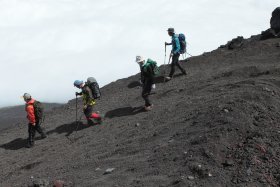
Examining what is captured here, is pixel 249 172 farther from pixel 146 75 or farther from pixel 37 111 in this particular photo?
pixel 37 111

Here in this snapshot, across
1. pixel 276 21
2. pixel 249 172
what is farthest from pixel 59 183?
pixel 276 21

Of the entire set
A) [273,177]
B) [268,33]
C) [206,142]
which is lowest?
[273,177]

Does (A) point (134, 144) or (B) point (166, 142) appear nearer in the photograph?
(B) point (166, 142)

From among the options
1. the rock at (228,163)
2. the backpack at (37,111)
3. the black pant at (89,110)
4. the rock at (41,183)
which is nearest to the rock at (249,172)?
the rock at (228,163)

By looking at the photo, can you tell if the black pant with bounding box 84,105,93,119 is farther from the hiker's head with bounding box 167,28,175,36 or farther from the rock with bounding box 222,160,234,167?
the rock with bounding box 222,160,234,167

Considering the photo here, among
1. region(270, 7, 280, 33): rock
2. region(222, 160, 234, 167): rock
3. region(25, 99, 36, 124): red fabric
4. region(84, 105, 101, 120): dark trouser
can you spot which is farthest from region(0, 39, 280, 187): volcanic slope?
region(270, 7, 280, 33): rock

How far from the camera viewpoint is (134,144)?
14.3 meters

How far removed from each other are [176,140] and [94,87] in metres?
5.80

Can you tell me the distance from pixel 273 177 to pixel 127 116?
341 inches

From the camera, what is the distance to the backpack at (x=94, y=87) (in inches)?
714

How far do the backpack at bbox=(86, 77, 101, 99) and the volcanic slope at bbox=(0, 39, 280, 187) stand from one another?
1.14m

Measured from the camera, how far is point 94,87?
59.5 feet

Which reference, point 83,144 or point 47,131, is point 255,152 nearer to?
point 83,144

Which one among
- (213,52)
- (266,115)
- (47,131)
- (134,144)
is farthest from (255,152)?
(213,52)
